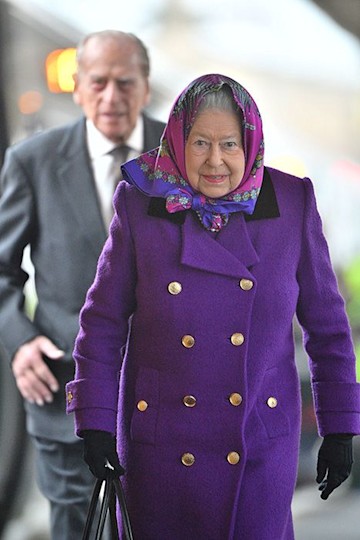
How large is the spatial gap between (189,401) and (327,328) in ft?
0.98

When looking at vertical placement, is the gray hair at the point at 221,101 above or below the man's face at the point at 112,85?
below

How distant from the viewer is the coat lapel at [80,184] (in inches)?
112

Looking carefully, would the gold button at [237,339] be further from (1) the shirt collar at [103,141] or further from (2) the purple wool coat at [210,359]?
(1) the shirt collar at [103,141]

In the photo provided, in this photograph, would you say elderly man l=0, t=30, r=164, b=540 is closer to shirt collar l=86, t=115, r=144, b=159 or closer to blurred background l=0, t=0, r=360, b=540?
shirt collar l=86, t=115, r=144, b=159

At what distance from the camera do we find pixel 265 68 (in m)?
3.53

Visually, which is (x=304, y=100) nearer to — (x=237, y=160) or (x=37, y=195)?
(x=37, y=195)

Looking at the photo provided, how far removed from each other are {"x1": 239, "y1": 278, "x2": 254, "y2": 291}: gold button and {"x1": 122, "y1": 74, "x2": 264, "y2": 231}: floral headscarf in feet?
0.37

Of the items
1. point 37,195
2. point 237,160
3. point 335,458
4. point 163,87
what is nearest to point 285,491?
point 335,458

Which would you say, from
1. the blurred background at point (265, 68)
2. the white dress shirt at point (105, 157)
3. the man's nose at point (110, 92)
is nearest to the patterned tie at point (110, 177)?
the white dress shirt at point (105, 157)

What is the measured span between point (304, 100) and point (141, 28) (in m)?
0.53

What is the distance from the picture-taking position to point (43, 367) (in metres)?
2.88

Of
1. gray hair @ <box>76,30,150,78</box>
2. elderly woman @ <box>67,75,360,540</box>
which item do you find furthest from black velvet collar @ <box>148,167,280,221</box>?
gray hair @ <box>76,30,150,78</box>

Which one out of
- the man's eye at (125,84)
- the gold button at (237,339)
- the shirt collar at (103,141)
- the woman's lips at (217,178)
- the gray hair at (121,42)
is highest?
the gray hair at (121,42)

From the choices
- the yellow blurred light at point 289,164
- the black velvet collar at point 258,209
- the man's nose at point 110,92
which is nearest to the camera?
the black velvet collar at point 258,209
